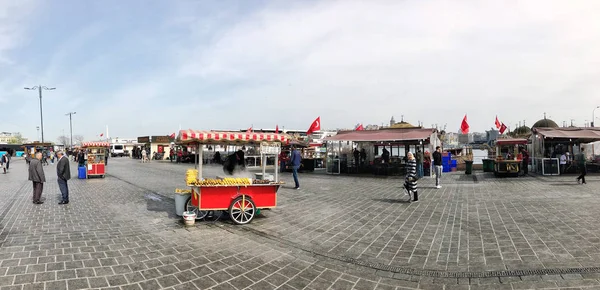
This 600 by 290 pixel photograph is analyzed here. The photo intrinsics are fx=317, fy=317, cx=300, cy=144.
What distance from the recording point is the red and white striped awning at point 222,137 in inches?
292

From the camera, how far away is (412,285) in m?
4.02

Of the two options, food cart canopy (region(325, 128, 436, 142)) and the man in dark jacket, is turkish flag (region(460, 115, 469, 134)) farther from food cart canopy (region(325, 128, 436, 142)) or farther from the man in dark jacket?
the man in dark jacket

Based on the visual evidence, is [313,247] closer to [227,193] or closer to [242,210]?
[242,210]

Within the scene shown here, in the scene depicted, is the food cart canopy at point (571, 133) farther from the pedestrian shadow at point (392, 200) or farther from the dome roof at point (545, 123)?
the dome roof at point (545, 123)

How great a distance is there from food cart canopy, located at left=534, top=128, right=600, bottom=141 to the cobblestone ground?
9.35 meters

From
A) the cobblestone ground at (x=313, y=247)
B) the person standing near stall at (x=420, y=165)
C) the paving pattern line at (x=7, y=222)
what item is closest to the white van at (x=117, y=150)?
the paving pattern line at (x=7, y=222)

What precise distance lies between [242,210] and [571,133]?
1951 cm

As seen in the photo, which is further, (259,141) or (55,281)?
(259,141)

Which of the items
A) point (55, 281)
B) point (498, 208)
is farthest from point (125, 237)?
point (498, 208)

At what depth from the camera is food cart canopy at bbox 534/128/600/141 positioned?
16906mm

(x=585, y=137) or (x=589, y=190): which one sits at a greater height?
(x=585, y=137)

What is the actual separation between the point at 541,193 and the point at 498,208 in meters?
3.73

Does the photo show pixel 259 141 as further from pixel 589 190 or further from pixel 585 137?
pixel 585 137

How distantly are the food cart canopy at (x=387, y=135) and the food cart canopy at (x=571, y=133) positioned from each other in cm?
573
